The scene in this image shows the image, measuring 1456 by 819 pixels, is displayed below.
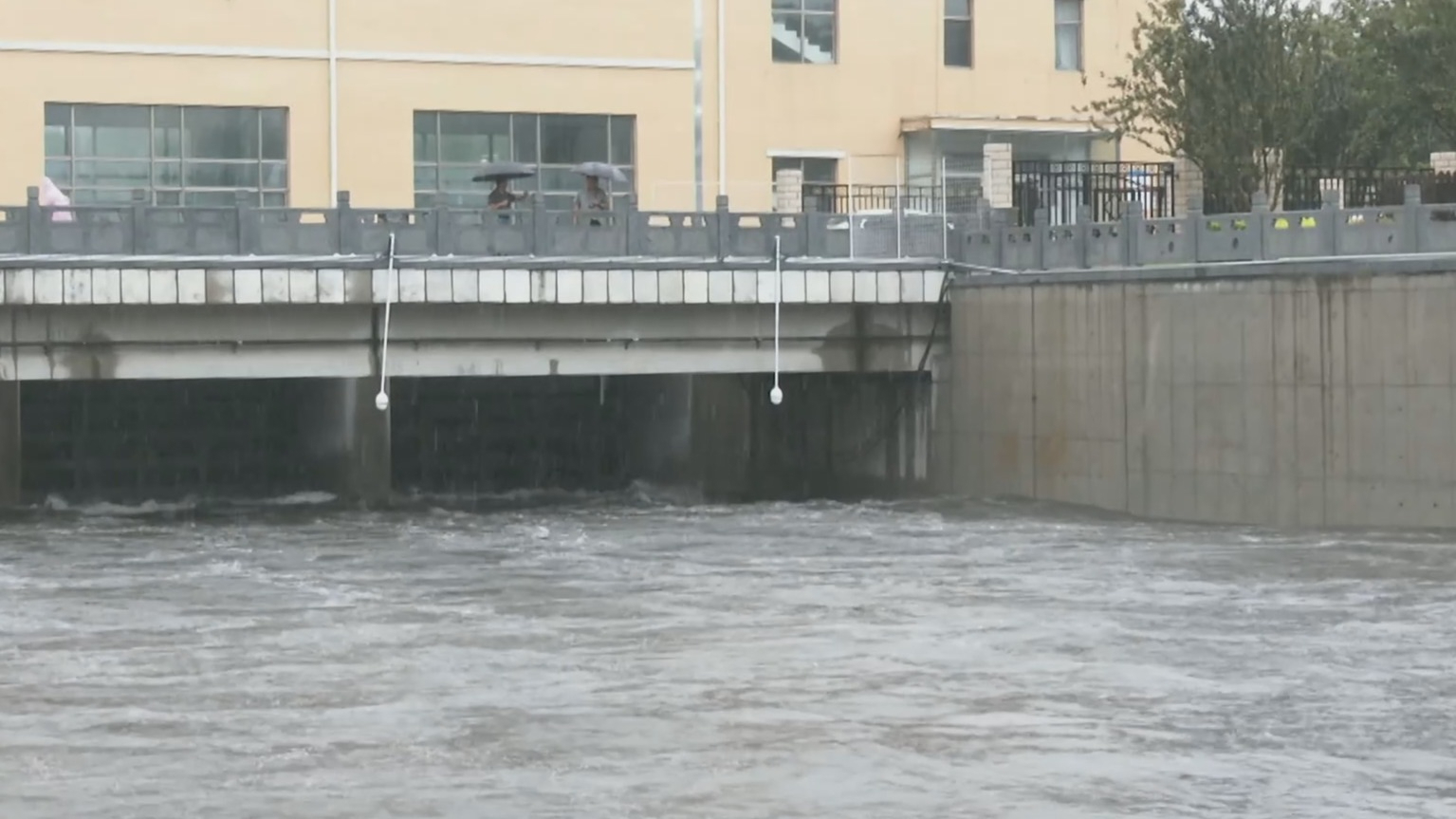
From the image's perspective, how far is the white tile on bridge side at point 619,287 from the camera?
132ft

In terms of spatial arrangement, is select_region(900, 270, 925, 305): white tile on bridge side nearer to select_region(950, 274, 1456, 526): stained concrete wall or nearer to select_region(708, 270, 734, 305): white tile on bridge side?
select_region(950, 274, 1456, 526): stained concrete wall

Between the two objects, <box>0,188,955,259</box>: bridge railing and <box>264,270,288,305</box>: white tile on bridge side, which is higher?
<box>0,188,955,259</box>: bridge railing

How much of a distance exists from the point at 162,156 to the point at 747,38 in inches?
453

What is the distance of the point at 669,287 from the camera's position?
40625mm

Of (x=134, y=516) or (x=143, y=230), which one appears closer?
(x=143, y=230)

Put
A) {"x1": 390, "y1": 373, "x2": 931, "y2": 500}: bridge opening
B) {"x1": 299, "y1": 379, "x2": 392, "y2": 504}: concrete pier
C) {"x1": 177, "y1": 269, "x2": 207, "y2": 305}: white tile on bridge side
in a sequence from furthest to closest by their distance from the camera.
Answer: {"x1": 299, "y1": 379, "x2": 392, "y2": 504}: concrete pier, {"x1": 390, "y1": 373, "x2": 931, "y2": 500}: bridge opening, {"x1": 177, "y1": 269, "x2": 207, "y2": 305}: white tile on bridge side

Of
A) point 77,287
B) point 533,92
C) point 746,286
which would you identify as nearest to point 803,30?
point 533,92

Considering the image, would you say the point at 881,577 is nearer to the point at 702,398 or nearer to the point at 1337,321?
the point at 1337,321

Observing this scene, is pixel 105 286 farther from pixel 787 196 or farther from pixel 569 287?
pixel 787 196

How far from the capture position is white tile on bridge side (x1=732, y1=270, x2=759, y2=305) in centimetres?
4091

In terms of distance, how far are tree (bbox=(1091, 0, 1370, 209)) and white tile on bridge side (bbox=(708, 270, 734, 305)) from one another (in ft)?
37.7

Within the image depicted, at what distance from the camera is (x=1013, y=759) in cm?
1823

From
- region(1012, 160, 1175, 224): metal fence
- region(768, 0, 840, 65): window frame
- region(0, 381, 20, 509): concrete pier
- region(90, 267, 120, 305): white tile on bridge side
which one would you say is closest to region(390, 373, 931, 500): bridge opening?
region(1012, 160, 1175, 224): metal fence

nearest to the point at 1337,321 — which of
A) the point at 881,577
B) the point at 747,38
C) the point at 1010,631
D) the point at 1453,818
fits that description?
the point at 881,577
